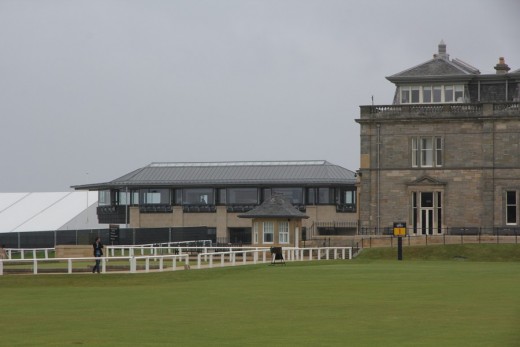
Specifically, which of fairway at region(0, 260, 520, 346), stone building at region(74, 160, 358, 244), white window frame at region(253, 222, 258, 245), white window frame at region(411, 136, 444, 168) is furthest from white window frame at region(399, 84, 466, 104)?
fairway at region(0, 260, 520, 346)

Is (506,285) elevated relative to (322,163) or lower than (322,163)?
lower

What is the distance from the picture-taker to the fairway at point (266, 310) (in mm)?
20750

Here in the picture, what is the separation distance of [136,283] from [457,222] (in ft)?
138

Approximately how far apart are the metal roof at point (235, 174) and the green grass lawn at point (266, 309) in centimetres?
6991

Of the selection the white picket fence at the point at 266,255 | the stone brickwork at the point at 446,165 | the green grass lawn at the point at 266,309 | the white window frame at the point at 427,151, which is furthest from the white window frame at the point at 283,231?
the green grass lawn at the point at 266,309

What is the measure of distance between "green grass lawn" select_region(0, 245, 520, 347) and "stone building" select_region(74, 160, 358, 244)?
6795 centimetres

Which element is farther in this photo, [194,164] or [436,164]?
[194,164]

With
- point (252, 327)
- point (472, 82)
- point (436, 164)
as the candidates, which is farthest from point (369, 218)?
point (252, 327)

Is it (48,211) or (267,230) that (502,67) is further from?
(48,211)

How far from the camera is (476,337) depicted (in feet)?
67.0

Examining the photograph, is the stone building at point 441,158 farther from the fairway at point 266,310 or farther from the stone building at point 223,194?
the fairway at point 266,310

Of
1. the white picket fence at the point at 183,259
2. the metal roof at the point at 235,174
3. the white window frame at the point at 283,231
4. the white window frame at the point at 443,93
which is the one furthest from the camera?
the metal roof at the point at 235,174

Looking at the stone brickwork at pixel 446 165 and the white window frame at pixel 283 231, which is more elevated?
the stone brickwork at pixel 446 165

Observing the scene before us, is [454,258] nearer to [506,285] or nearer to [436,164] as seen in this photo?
[436,164]
